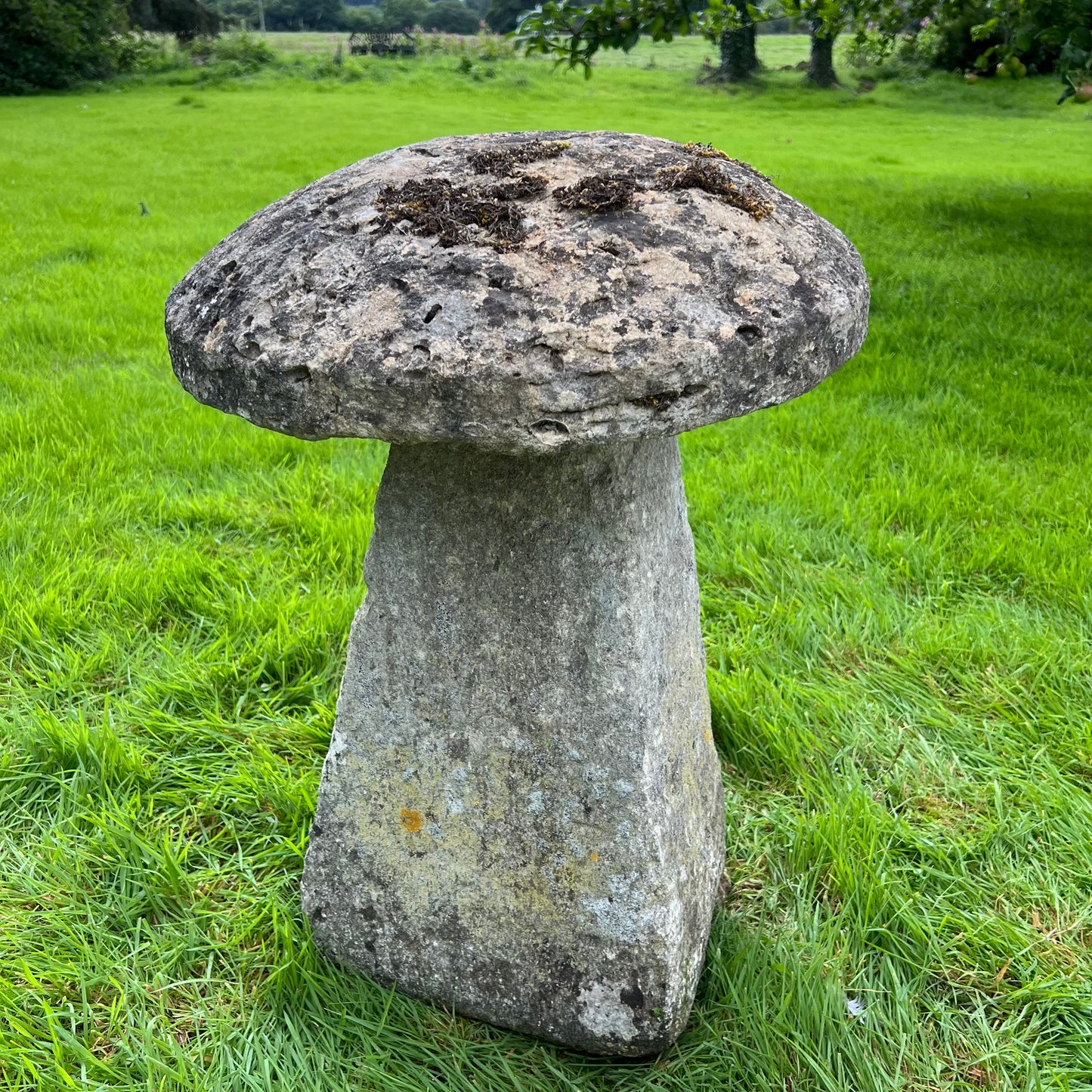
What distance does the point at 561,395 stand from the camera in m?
1.27

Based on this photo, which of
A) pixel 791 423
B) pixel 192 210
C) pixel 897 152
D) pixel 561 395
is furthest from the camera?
pixel 897 152

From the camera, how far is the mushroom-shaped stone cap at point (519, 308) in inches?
50.4

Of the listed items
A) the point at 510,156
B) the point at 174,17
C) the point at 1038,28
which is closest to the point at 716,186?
the point at 510,156

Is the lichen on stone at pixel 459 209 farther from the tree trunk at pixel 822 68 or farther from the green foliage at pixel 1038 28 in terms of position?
the tree trunk at pixel 822 68

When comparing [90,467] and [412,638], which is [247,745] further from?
[90,467]

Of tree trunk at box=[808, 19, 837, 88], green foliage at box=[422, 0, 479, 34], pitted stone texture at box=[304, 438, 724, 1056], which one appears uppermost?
pitted stone texture at box=[304, 438, 724, 1056]

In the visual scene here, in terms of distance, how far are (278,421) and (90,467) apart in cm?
300

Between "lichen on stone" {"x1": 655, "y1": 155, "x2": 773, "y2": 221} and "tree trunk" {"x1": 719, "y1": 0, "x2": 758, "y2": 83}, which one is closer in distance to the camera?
"lichen on stone" {"x1": 655, "y1": 155, "x2": 773, "y2": 221}

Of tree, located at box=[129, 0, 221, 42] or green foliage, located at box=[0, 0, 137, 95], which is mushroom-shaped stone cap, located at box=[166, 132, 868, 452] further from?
tree, located at box=[129, 0, 221, 42]

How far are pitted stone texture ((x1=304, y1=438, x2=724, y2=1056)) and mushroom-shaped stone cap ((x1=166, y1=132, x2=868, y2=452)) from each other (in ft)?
1.17

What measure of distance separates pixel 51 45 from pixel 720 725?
24361mm

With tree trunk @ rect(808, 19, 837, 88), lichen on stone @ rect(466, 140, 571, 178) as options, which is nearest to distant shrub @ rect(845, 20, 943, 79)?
tree trunk @ rect(808, 19, 837, 88)

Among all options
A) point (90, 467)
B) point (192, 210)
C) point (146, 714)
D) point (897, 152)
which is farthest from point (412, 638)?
point (897, 152)

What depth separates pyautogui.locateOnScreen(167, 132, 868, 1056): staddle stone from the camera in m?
1.31
